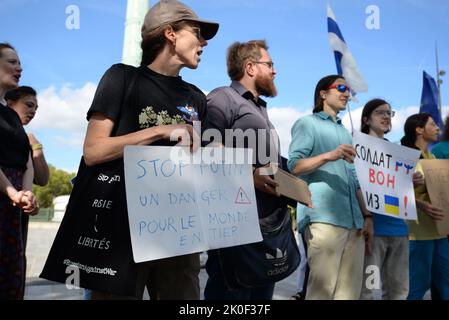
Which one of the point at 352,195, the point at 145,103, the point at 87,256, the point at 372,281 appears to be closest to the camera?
the point at 87,256

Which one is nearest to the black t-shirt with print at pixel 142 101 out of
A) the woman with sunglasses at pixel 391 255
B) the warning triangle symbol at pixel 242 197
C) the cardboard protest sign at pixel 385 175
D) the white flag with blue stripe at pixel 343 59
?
the warning triangle symbol at pixel 242 197

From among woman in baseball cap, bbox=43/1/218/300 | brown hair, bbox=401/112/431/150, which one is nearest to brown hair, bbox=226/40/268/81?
→ woman in baseball cap, bbox=43/1/218/300

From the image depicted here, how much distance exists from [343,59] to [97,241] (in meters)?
3.32

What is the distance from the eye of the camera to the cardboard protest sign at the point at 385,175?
10.2ft

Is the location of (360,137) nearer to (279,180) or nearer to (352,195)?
(352,195)

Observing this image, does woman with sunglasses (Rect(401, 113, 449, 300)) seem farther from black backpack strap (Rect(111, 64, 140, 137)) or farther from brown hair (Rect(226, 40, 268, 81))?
black backpack strap (Rect(111, 64, 140, 137))

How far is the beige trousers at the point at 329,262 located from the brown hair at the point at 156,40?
161cm

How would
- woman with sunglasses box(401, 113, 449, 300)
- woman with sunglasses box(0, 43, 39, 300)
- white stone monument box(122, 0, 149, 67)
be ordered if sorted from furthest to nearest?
woman with sunglasses box(401, 113, 449, 300) → white stone monument box(122, 0, 149, 67) → woman with sunglasses box(0, 43, 39, 300)

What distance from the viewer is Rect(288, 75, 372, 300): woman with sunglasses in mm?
2934

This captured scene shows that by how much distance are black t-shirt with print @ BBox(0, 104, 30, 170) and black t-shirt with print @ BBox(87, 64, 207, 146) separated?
1.00 m

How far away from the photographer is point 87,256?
1.63 metres

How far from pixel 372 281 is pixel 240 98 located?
180cm

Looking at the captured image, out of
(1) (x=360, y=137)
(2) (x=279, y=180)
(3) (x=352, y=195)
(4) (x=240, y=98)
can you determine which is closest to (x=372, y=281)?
(3) (x=352, y=195)

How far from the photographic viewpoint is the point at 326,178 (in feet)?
10.0
